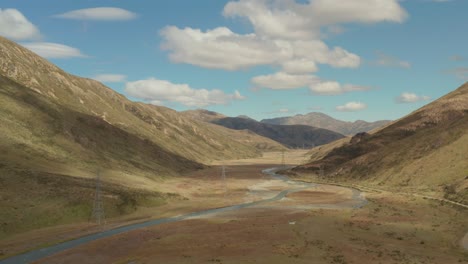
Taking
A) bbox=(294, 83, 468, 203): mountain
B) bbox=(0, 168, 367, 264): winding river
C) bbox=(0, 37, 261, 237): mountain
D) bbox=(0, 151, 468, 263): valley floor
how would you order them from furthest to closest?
bbox=(294, 83, 468, 203): mountain, bbox=(0, 37, 261, 237): mountain, bbox=(0, 168, 367, 264): winding river, bbox=(0, 151, 468, 263): valley floor

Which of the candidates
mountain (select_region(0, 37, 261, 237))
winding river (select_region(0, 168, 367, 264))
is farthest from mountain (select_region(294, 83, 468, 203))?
mountain (select_region(0, 37, 261, 237))

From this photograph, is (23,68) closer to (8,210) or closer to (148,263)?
(8,210)

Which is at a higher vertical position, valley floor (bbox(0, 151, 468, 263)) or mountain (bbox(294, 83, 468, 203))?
mountain (bbox(294, 83, 468, 203))

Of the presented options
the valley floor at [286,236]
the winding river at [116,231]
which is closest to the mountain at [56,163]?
the valley floor at [286,236]

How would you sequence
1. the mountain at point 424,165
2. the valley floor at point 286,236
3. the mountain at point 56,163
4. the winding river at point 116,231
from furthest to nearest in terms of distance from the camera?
1. the mountain at point 424,165
2. the mountain at point 56,163
3. the winding river at point 116,231
4. the valley floor at point 286,236

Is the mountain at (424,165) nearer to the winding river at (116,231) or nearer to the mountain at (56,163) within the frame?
the winding river at (116,231)

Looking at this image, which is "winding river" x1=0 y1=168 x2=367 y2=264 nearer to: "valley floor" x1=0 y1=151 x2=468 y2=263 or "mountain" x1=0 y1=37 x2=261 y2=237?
"valley floor" x1=0 y1=151 x2=468 y2=263

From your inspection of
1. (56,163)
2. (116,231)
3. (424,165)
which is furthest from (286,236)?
(424,165)

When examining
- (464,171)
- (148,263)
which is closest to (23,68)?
(148,263)
